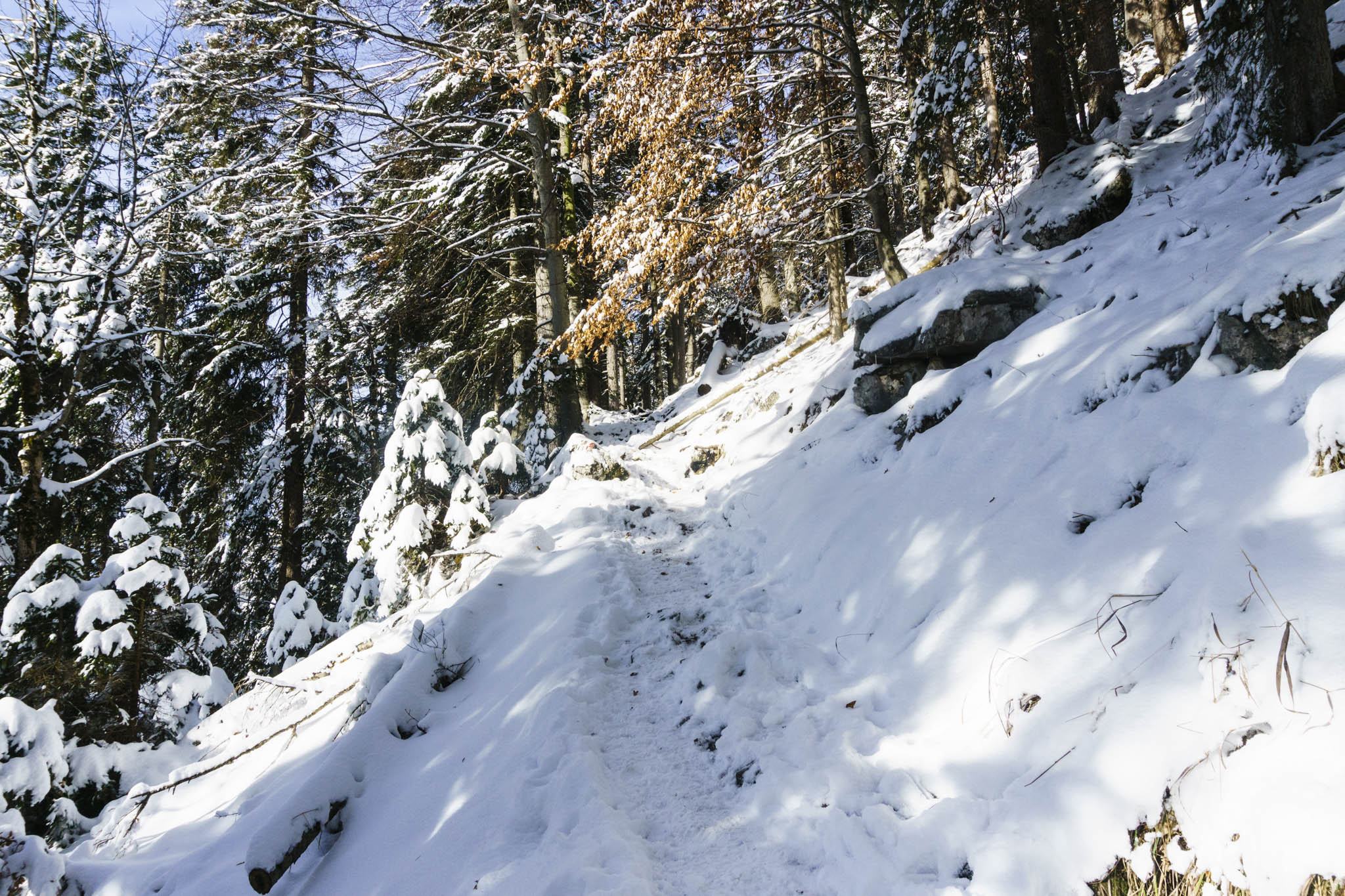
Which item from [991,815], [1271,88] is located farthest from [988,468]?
[1271,88]

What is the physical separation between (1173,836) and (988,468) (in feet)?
8.52

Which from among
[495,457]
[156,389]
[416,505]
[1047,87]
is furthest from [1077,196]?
[156,389]

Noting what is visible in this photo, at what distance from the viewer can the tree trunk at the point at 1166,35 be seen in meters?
9.16

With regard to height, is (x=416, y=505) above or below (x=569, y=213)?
below

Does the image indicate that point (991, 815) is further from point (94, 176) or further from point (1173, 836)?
point (94, 176)

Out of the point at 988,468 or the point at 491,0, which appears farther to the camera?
the point at 491,0

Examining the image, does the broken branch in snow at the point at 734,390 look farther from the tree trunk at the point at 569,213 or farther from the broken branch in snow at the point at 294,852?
the broken branch in snow at the point at 294,852

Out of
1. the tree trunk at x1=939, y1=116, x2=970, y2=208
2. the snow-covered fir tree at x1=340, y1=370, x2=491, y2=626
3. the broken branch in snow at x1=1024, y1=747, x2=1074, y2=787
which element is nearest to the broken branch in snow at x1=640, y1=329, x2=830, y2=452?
the tree trunk at x1=939, y1=116, x2=970, y2=208

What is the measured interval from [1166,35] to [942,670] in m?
12.0

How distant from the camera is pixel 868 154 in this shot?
6938 millimetres

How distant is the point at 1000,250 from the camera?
7340 mm

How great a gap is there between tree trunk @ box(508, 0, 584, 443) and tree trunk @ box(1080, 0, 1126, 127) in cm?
826

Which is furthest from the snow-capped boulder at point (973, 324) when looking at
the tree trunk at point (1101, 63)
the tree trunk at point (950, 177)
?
the tree trunk at point (950, 177)

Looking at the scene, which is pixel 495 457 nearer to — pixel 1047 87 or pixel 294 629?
pixel 294 629
